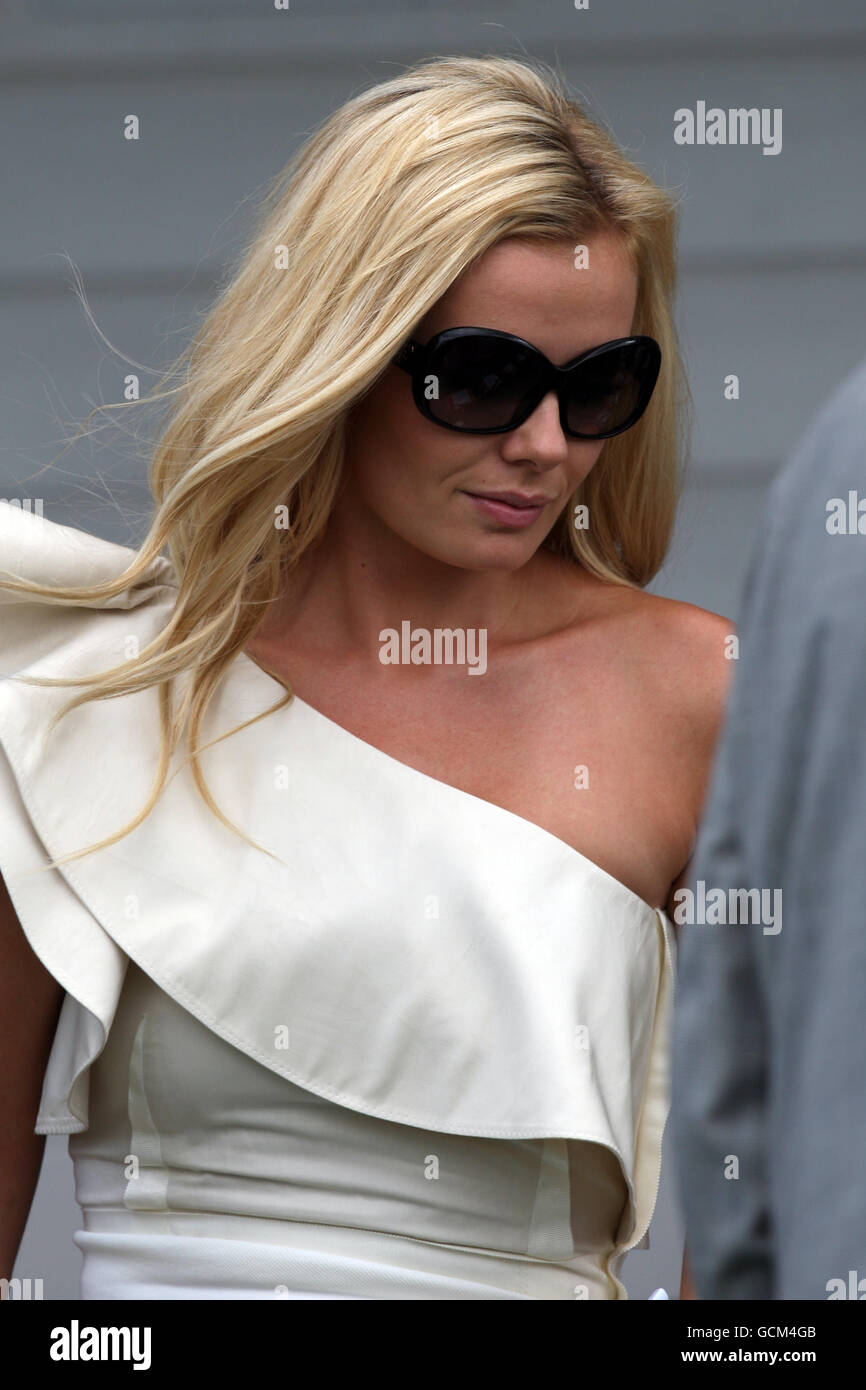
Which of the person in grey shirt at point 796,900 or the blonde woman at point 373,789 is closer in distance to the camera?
the person in grey shirt at point 796,900

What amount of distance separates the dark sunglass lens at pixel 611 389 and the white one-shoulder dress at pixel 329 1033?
1.23 ft

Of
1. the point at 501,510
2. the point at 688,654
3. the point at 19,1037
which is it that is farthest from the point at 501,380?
the point at 19,1037

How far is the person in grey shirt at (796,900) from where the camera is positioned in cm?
58

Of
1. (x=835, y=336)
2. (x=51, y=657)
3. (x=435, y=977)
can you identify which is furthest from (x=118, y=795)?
(x=835, y=336)

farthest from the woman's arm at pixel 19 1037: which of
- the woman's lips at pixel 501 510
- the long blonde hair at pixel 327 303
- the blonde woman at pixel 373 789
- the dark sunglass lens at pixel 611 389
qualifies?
the dark sunglass lens at pixel 611 389

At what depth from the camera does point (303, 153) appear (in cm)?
173

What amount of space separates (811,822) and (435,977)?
1.02 m

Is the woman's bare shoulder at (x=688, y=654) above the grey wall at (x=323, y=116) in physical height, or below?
below

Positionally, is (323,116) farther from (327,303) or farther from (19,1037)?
(19,1037)

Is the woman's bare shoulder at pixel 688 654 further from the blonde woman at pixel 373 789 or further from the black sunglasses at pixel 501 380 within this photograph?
the black sunglasses at pixel 501 380

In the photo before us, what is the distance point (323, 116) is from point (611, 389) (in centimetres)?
155

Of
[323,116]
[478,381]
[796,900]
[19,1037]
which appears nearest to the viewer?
[796,900]

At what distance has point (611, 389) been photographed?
1587 mm

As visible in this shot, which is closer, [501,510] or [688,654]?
[501,510]
